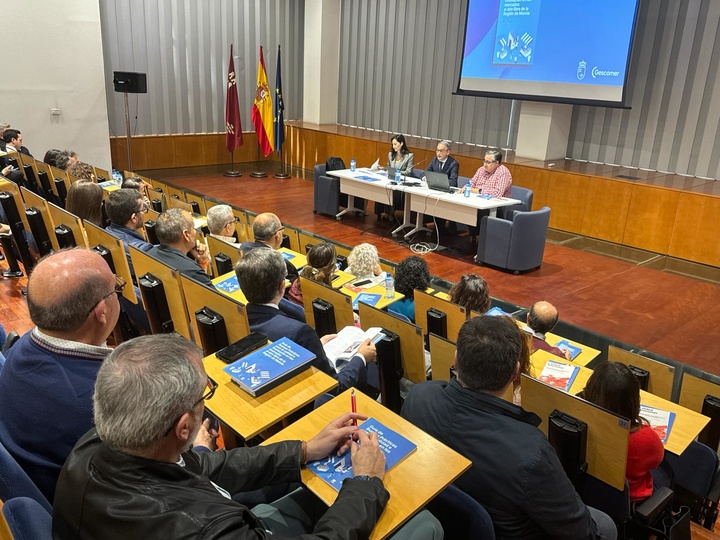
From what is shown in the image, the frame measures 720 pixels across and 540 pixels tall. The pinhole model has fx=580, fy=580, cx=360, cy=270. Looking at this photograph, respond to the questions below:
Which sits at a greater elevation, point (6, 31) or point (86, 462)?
point (6, 31)

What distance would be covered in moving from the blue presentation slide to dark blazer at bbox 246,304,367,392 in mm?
6715

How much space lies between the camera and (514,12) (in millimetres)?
8555

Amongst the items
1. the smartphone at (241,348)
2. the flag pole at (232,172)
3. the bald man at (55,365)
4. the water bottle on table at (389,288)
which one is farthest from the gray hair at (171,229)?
the flag pole at (232,172)

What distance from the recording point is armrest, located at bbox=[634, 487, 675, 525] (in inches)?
83.7

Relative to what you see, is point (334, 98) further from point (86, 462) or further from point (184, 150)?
point (86, 462)

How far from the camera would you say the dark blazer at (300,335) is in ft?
8.12

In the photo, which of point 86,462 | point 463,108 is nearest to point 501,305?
point 86,462

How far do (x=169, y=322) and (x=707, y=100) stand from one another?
755 cm

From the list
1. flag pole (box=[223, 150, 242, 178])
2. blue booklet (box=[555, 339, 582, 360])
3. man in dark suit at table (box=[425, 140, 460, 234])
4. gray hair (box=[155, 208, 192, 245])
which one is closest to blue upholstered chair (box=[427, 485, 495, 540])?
blue booklet (box=[555, 339, 582, 360])

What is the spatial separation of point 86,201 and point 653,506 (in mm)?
4191

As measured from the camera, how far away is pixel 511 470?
1.71 meters

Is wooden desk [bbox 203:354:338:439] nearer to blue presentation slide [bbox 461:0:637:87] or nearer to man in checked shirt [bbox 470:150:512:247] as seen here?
man in checked shirt [bbox 470:150:512:247]

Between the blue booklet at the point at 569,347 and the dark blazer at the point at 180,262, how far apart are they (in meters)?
2.16

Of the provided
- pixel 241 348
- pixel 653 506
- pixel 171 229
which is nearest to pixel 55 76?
pixel 171 229
